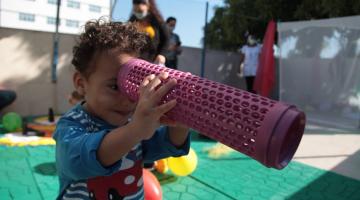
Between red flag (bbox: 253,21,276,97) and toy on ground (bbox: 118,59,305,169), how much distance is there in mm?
9819

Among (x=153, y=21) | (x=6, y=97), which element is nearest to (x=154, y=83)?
(x=153, y=21)

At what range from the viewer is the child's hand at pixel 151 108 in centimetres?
104

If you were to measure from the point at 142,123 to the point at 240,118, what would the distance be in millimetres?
285

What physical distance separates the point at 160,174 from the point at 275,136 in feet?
11.0

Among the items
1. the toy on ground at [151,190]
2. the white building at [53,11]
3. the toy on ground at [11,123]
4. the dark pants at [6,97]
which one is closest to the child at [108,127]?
the toy on ground at [151,190]

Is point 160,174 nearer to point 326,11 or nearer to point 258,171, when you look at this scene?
point 258,171

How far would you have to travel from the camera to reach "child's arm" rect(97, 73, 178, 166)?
40.9 inches

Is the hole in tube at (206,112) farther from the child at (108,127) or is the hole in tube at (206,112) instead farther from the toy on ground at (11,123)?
the toy on ground at (11,123)

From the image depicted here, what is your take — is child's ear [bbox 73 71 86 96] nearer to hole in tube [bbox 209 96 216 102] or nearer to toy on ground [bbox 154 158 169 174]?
hole in tube [bbox 209 96 216 102]

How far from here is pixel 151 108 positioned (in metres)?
1.04

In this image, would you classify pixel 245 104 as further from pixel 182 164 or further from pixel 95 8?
pixel 95 8

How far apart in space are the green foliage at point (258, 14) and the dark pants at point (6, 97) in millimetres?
5878

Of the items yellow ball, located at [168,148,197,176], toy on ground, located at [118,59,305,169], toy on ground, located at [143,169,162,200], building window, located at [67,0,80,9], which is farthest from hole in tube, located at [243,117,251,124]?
building window, located at [67,0,80,9]

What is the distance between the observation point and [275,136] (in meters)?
0.86
